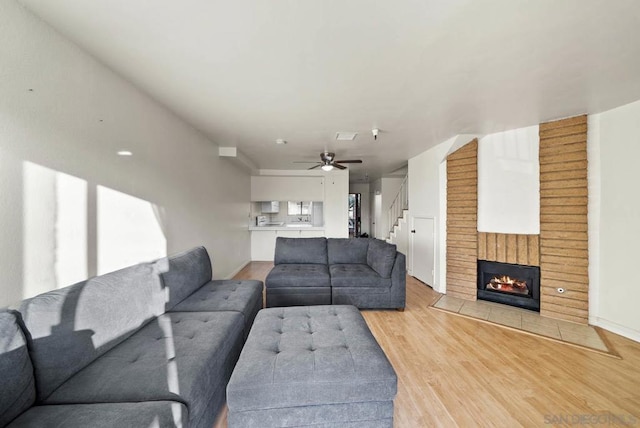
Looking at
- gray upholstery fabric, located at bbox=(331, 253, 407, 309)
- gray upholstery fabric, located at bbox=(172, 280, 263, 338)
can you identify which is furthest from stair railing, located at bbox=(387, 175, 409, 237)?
gray upholstery fabric, located at bbox=(172, 280, 263, 338)

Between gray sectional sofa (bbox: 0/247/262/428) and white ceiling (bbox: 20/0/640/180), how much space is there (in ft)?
5.24

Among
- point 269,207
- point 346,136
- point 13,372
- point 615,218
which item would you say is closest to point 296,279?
point 346,136

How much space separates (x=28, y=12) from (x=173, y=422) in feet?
7.52

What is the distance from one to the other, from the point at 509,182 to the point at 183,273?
4.22 meters

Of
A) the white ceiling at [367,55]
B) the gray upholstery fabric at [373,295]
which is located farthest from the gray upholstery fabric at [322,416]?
the white ceiling at [367,55]

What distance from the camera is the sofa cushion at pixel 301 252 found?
374cm

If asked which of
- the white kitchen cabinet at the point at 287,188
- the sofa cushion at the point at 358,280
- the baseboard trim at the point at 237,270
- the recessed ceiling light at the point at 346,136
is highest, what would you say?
the recessed ceiling light at the point at 346,136

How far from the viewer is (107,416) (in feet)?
3.09

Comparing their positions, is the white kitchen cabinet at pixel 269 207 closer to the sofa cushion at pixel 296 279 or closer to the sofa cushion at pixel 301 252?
the sofa cushion at pixel 301 252

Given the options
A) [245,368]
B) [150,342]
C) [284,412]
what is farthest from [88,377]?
[284,412]

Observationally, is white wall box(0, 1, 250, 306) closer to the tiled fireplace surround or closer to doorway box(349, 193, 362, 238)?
the tiled fireplace surround

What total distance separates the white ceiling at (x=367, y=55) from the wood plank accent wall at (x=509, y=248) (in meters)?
1.54

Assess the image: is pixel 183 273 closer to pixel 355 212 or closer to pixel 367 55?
pixel 367 55

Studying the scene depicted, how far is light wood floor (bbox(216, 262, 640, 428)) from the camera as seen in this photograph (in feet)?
5.08
